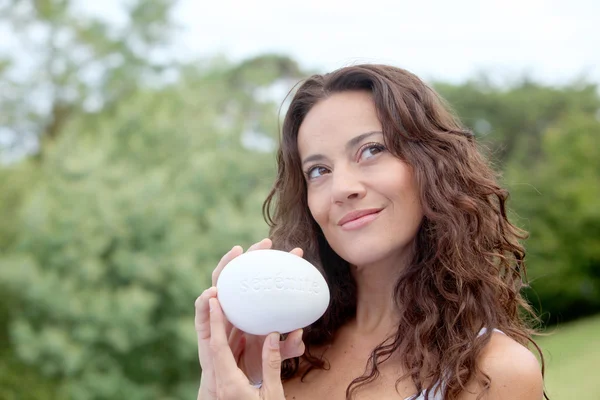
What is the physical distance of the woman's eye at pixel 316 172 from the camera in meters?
2.26

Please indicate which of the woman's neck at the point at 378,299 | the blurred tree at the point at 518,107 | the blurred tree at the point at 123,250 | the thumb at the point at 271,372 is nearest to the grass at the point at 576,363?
the blurred tree at the point at 123,250

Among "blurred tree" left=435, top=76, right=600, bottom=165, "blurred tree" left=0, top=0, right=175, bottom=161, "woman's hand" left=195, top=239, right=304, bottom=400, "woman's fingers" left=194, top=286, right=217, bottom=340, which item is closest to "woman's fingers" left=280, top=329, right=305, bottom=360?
"woman's hand" left=195, top=239, right=304, bottom=400

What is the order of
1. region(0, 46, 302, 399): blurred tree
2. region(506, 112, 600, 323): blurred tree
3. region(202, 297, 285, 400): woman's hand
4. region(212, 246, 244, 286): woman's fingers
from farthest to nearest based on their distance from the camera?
region(506, 112, 600, 323): blurred tree, region(0, 46, 302, 399): blurred tree, region(212, 246, 244, 286): woman's fingers, region(202, 297, 285, 400): woman's hand

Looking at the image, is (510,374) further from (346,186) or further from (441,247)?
(346,186)

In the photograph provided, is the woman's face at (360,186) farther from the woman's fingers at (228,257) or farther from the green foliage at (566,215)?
the green foliage at (566,215)

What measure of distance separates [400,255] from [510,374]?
1.87 ft

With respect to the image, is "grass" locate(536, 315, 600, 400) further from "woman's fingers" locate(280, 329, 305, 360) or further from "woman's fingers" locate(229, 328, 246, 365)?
"woman's fingers" locate(280, 329, 305, 360)

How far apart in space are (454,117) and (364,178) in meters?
0.50

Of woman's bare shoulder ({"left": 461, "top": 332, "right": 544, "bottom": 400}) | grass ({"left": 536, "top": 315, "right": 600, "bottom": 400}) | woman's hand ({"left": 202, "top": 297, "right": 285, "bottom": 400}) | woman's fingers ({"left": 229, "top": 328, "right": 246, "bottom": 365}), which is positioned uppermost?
woman's hand ({"left": 202, "top": 297, "right": 285, "bottom": 400})

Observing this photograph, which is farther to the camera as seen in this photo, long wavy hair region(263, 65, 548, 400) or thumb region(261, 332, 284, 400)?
long wavy hair region(263, 65, 548, 400)

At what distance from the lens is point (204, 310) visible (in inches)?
82.6

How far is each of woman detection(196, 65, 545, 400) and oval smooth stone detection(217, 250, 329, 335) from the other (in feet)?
0.21

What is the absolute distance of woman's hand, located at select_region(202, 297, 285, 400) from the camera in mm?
1880

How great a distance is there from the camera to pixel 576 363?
15320 millimetres
